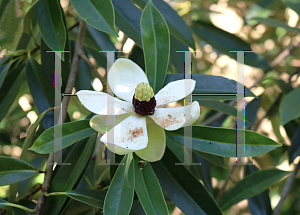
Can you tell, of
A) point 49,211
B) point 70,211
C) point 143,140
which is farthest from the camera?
point 70,211

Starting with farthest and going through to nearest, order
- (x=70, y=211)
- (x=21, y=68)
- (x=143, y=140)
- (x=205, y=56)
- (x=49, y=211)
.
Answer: (x=205, y=56), (x=21, y=68), (x=70, y=211), (x=49, y=211), (x=143, y=140)

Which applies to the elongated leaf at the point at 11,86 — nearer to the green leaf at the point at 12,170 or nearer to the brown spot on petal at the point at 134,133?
the green leaf at the point at 12,170

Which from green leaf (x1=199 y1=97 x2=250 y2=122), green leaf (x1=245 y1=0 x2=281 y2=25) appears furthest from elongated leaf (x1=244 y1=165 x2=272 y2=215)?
green leaf (x1=245 y1=0 x2=281 y2=25)

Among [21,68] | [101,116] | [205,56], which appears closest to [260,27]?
[205,56]

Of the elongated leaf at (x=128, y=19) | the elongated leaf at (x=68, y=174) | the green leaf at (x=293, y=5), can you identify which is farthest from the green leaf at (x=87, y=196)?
the green leaf at (x=293, y=5)

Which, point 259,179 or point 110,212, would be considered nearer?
point 110,212

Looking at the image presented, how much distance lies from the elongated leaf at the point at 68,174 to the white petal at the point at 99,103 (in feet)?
0.40

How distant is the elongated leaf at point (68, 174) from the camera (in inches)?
23.3

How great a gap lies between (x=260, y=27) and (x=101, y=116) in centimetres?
173

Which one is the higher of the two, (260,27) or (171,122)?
(260,27)

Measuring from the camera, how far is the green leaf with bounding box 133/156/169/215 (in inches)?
19.8

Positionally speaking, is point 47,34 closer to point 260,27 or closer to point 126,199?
point 126,199

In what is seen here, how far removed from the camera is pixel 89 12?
1.84 feet

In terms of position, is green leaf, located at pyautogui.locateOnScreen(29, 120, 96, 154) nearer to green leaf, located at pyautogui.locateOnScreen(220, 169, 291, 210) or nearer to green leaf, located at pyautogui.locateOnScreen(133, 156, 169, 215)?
green leaf, located at pyautogui.locateOnScreen(133, 156, 169, 215)
